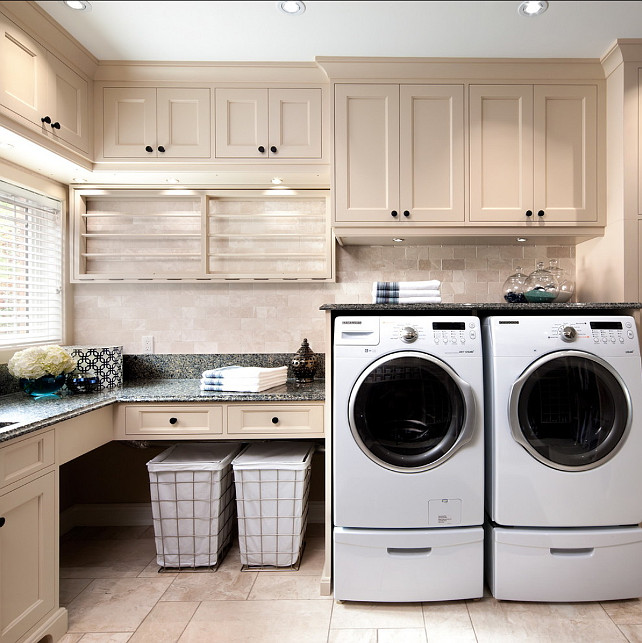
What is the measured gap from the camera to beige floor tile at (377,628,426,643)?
6.01 feet

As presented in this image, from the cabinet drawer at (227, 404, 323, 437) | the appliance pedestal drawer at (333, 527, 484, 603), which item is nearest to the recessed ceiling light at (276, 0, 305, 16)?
the cabinet drawer at (227, 404, 323, 437)

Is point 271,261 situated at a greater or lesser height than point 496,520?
greater

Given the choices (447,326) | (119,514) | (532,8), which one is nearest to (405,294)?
Answer: (447,326)

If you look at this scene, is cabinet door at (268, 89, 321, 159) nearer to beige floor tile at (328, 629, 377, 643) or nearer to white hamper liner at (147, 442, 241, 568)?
white hamper liner at (147, 442, 241, 568)

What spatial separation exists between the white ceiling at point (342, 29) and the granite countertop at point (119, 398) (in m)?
1.64

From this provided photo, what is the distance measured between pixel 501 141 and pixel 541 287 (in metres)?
0.76

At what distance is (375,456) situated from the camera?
2031 millimetres

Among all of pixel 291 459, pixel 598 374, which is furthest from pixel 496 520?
pixel 291 459

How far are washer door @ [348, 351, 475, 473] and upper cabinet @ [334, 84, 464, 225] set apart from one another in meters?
0.86

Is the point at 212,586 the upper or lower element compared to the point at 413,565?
lower

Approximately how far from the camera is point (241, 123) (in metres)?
2.54

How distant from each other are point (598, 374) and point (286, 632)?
5.25ft

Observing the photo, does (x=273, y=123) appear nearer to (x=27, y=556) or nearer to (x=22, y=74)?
(x=22, y=74)

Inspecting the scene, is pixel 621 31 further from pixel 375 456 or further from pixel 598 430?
pixel 375 456
